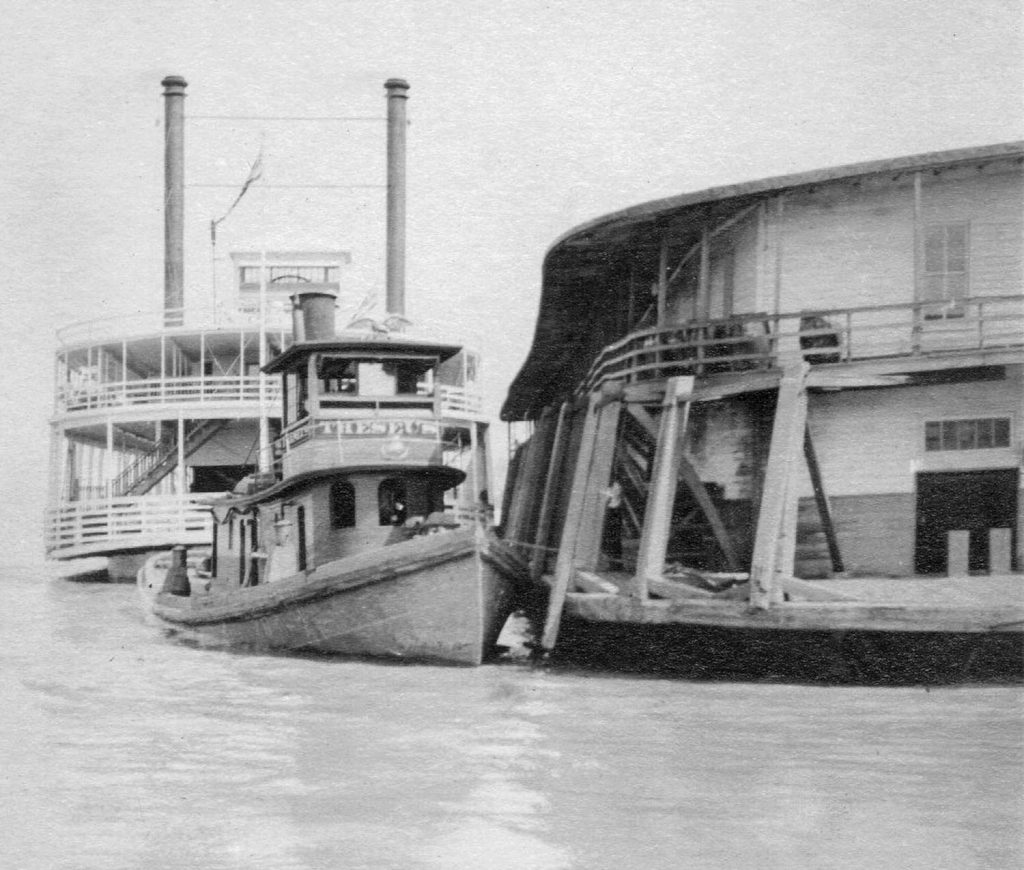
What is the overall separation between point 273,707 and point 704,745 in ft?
15.0

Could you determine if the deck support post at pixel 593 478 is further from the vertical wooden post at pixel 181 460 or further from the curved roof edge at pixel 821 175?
the vertical wooden post at pixel 181 460

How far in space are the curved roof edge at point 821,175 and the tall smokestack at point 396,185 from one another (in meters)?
23.0

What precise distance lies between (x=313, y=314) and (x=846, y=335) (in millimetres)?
8927

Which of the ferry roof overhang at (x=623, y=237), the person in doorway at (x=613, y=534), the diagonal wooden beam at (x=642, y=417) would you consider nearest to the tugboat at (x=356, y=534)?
the diagonal wooden beam at (x=642, y=417)

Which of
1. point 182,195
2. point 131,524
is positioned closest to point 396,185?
point 182,195

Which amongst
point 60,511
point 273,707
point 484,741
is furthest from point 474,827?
point 60,511

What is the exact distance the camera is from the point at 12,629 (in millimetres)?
21375

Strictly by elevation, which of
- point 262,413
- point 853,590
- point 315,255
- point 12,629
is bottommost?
point 12,629

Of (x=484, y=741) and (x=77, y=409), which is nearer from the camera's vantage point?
(x=484, y=741)

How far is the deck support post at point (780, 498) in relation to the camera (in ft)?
43.8

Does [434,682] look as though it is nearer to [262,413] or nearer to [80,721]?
[80,721]

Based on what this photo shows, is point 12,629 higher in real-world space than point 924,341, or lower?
lower

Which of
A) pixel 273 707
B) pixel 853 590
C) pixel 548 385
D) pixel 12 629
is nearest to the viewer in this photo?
pixel 273 707

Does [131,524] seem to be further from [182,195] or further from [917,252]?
[917,252]
